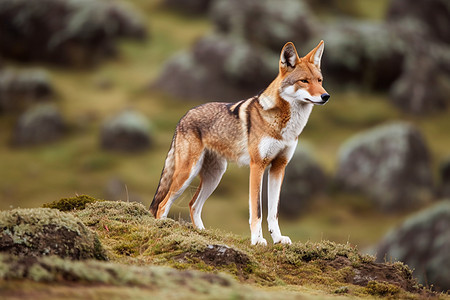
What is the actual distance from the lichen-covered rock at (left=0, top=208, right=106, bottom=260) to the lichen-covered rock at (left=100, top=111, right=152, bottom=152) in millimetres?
28639

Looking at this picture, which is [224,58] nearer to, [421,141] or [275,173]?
[421,141]

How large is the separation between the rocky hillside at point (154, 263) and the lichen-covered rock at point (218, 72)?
99.2ft

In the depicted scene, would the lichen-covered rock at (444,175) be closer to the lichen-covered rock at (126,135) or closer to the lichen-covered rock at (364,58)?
the lichen-covered rock at (364,58)

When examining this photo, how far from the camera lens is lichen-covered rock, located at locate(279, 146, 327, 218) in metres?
33.7

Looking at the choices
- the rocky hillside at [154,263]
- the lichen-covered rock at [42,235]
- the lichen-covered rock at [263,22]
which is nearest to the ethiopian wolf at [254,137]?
the rocky hillside at [154,263]

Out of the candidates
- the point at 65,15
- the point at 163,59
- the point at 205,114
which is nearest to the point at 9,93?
the point at 65,15

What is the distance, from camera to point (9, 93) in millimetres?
40875

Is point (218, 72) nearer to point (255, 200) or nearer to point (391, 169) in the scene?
point (391, 169)

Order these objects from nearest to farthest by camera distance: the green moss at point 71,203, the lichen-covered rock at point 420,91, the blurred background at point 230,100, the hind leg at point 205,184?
the green moss at point 71,203, the hind leg at point 205,184, the blurred background at point 230,100, the lichen-covered rock at point 420,91

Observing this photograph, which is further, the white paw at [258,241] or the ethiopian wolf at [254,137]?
the ethiopian wolf at [254,137]

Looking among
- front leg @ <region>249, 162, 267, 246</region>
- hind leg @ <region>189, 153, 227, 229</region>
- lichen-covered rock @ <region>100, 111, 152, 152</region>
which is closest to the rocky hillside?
front leg @ <region>249, 162, 267, 246</region>

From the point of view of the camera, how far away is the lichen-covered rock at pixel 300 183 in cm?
3372

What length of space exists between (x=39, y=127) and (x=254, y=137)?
29.2 m

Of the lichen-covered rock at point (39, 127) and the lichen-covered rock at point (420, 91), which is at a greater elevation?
the lichen-covered rock at point (420, 91)
